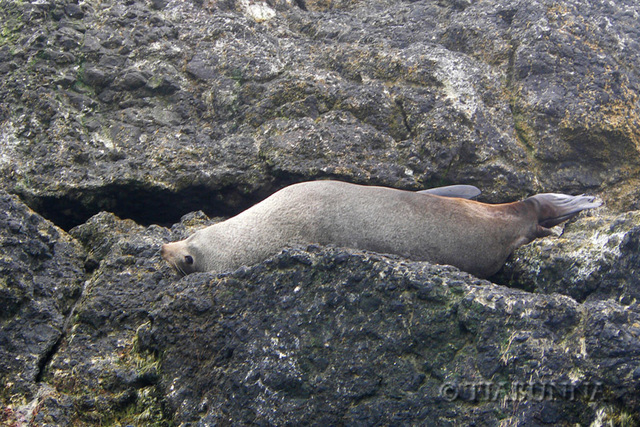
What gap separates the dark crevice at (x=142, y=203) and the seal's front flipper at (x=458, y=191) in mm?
1223

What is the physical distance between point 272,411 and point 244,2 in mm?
4119

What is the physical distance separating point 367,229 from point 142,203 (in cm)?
185

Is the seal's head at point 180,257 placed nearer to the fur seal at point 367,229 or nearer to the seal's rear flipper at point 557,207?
the fur seal at point 367,229

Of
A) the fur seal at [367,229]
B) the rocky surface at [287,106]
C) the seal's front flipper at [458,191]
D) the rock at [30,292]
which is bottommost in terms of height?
the rock at [30,292]

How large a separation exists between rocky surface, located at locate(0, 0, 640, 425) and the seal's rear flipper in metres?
0.25

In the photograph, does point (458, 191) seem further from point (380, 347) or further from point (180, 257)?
point (180, 257)

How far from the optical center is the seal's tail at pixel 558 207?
413 cm

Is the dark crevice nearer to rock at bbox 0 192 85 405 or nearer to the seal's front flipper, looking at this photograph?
rock at bbox 0 192 85 405

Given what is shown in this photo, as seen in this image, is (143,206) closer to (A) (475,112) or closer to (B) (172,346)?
(B) (172,346)

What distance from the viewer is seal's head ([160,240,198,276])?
372cm

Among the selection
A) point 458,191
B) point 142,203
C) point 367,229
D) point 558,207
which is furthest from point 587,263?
point 142,203

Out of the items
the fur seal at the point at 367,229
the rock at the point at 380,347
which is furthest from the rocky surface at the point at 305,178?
the fur seal at the point at 367,229

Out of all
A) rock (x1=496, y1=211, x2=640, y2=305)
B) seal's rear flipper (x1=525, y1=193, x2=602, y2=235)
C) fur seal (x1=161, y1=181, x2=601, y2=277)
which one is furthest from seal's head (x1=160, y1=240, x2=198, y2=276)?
seal's rear flipper (x1=525, y1=193, x2=602, y2=235)

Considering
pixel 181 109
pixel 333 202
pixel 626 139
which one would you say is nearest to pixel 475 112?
pixel 626 139
